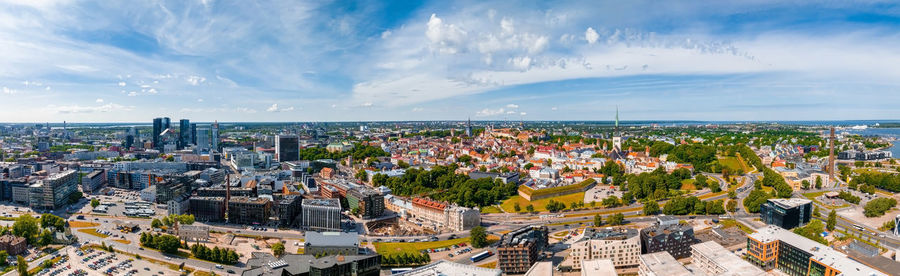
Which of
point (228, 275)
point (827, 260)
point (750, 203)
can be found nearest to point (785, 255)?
point (827, 260)

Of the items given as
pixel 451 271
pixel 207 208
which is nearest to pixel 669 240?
pixel 451 271

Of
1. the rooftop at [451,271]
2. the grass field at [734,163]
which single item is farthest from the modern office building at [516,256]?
the grass field at [734,163]

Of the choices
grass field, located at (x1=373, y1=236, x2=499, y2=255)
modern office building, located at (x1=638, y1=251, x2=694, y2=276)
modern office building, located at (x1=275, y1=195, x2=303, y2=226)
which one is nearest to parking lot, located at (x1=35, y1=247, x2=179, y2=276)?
modern office building, located at (x1=275, y1=195, x2=303, y2=226)

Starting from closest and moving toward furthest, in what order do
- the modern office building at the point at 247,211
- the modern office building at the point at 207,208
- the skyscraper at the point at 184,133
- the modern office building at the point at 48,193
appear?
1. the modern office building at the point at 247,211
2. the modern office building at the point at 207,208
3. the modern office building at the point at 48,193
4. the skyscraper at the point at 184,133

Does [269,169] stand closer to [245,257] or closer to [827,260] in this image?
[245,257]

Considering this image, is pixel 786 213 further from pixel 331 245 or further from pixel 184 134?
pixel 184 134

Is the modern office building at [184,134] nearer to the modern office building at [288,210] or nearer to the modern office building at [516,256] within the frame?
the modern office building at [288,210]
